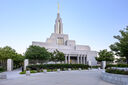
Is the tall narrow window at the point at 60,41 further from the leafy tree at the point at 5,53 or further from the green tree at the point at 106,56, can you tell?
the leafy tree at the point at 5,53

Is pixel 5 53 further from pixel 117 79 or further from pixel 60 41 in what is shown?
pixel 60 41

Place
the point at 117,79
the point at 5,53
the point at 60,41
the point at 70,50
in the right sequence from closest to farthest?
the point at 117,79
the point at 5,53
the point at 70,50
the point at 60,41

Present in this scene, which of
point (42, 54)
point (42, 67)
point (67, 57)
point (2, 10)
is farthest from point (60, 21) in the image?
point (2, 10)

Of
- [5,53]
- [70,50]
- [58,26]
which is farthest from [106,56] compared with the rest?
[58,26]

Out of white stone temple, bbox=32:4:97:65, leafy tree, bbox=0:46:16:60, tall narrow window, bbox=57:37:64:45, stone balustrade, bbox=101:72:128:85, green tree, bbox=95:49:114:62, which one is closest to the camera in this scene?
stone balustrade, bbox=101:72:128:85

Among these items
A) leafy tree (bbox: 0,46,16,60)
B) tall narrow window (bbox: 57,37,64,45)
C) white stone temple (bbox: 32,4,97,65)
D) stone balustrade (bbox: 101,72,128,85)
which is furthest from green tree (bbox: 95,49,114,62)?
tall narrow window (bbox: 57,37,64,45)

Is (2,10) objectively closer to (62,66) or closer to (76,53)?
(62,66)

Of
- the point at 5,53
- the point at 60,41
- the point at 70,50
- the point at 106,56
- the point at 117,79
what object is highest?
the point at 60,41

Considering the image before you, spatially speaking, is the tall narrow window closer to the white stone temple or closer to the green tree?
the white stone temple

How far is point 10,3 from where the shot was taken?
66.6 ft

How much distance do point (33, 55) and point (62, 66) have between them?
9191 millimetres

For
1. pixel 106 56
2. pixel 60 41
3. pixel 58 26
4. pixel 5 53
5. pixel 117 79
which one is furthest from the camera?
pixel 58 26

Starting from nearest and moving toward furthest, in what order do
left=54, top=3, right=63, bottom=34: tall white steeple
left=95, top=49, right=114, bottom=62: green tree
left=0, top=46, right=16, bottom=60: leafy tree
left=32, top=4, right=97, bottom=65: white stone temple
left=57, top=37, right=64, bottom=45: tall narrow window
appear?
left=0, top=46, right=16, bottom=60: leafy tree
left=95, top=49, right=114, bottom=62: green tree
left=32, top=4, right=97, bottom=65: white stone temple
left=57, top=37, right=64, bottom=45: tall narrow window
left=54, top=3, right=63, bottom=34: tall white steeple

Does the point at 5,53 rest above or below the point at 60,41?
below
